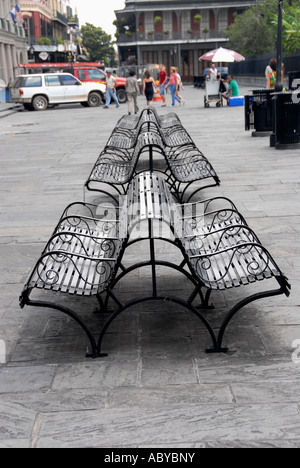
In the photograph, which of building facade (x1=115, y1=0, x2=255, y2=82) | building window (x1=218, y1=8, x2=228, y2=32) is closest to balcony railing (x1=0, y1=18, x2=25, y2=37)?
building facade (x1=115, y1=0, x2=255, y2=82)

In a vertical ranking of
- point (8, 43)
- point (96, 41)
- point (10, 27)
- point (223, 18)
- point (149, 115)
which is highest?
point (223, 18)

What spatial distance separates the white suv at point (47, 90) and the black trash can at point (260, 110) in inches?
659

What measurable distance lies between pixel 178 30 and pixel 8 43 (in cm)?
2736

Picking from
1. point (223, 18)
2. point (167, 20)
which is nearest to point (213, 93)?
point (167, 20)

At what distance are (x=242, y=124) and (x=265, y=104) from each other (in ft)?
13.0

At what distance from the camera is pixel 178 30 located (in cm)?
7181

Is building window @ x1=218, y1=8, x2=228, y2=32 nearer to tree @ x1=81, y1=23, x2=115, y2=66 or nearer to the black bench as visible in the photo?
tree @ x1=81, y1=23, x2=115, y2=66

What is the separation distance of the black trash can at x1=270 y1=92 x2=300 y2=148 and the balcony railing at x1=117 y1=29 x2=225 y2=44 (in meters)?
61.1

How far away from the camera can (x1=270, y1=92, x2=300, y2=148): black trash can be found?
12352 mm

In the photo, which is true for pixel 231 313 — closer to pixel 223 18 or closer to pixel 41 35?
pixel 41 35

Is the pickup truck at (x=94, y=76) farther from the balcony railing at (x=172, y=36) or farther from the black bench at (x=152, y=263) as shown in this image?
the balcony railing at (x=172, y=36)

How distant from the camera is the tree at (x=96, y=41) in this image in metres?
101
